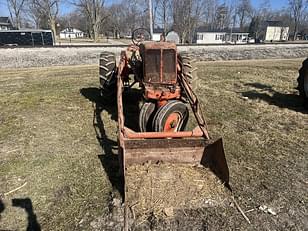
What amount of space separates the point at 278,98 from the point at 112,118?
437 cm

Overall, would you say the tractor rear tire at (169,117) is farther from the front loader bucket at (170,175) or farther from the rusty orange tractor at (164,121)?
the front loader bucket at (170,175)

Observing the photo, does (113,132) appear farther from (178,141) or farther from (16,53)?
(16,53)

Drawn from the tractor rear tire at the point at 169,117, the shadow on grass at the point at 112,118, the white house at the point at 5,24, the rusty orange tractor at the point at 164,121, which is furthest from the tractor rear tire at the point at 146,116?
the white house at the point at 5,24

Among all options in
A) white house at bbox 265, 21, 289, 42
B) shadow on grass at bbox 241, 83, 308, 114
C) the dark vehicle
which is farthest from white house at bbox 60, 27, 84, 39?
shadow on grass at bbox 241, 83, 308, 114

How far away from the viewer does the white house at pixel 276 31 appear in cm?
7912

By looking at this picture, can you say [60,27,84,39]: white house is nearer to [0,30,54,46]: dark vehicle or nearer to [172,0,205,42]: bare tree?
[172,0,205,42]: bare tree

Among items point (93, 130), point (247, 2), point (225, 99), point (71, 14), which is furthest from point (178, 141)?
point (71, 14)

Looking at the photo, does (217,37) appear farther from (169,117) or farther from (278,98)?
(169,117)

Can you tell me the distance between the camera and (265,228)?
9.79ft

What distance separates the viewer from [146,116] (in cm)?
465

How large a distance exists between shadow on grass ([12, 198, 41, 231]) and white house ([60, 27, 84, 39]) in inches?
3024

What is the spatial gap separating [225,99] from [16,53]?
12.4m

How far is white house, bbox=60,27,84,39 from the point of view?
76700 mm

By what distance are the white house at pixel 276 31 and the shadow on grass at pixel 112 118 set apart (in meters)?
79.9
